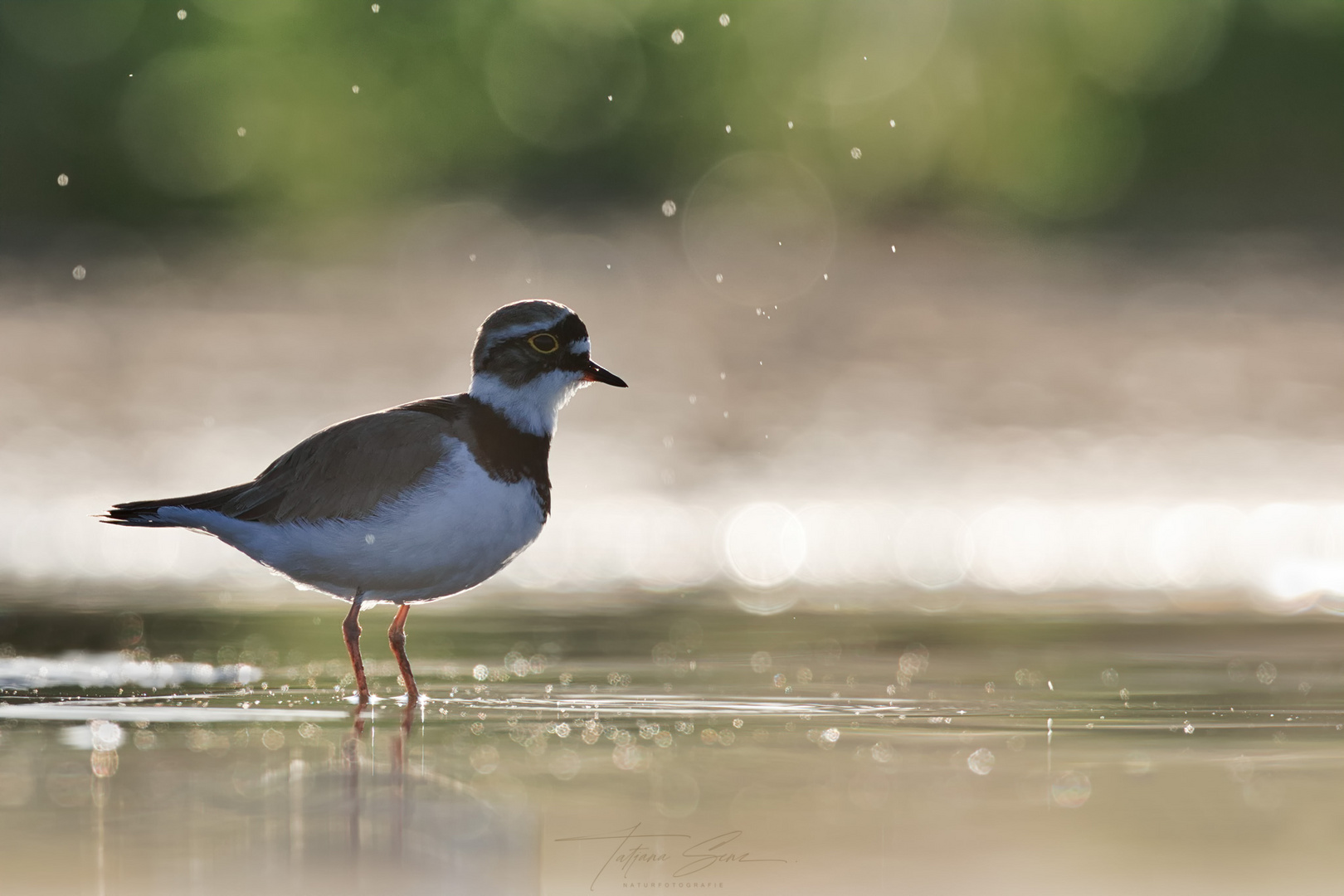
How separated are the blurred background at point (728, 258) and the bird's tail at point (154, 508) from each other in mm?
3244

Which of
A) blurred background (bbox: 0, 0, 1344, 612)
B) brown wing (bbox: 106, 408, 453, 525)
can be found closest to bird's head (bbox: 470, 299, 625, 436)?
brown wing (bbox: 106, 408, 453, 525)

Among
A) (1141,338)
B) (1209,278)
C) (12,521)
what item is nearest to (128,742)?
(12,521)

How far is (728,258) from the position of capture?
58.1 feet

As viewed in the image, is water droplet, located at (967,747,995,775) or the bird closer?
→ water droplet, located at (967,747,995,775)

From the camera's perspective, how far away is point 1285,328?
52.3 ft

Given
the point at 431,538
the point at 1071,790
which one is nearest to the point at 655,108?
the point at 431,538

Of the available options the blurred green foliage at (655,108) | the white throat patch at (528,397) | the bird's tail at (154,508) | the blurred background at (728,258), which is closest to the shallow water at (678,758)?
the bird's tail at (154,508)

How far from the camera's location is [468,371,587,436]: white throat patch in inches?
304

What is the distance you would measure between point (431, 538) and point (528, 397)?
80 centimetres

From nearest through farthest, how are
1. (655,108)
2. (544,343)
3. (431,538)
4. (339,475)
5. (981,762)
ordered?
(981,762), (431,538), (339,475), (544,343), (655,108)

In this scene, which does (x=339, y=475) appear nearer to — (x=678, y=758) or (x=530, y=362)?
(x=530, y=362)
